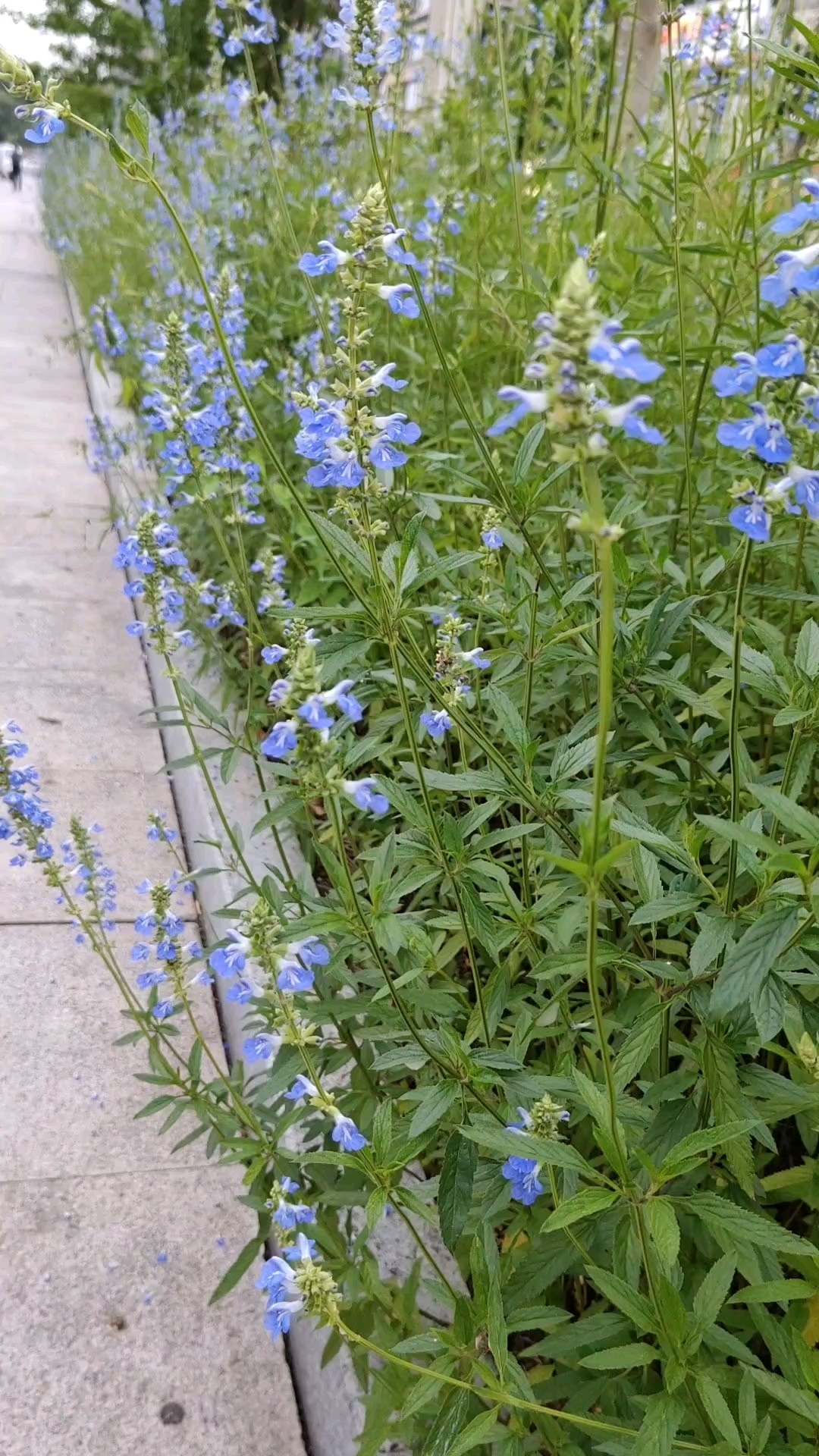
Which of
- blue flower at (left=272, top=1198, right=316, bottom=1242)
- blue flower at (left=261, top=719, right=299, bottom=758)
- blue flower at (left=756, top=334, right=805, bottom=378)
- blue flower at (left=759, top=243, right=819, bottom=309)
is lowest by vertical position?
blue flower at (left=272, top=1198, right=316, bottom=1242)

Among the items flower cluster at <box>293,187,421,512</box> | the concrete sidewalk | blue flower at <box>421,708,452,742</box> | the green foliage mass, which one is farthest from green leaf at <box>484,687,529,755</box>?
the concrete sidewalk

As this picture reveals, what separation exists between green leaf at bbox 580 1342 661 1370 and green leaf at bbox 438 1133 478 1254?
0.23 meters

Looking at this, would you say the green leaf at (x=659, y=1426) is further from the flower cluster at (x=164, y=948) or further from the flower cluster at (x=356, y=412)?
the flower cluster at (x=356, y=412)

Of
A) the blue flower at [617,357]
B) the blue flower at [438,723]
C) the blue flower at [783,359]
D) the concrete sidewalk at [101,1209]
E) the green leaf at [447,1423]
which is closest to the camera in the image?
the blue flower at [617,357]

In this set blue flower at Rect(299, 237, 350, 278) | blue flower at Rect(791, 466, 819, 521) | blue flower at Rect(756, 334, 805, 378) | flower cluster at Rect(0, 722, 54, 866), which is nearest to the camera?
blue flower at Rect(756, 334, 805, 378)

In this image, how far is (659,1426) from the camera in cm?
125

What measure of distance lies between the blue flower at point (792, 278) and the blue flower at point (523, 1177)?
120 centimetres

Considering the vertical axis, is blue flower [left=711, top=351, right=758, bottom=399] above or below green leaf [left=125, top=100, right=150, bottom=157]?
below

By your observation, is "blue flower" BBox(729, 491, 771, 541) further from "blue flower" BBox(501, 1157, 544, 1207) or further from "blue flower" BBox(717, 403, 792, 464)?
"blue flower" BBox(501, 1157, 544, 1207)

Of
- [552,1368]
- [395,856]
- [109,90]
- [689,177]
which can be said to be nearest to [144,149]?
[395,856]

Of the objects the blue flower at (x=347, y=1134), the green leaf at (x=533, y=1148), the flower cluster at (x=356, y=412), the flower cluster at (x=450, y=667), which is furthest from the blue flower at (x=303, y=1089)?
the flower cluster at (x=356, y=412)

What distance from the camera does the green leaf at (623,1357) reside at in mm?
1293

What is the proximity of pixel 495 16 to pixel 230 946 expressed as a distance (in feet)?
7.00

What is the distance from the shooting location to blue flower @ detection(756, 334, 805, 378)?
105 cm
